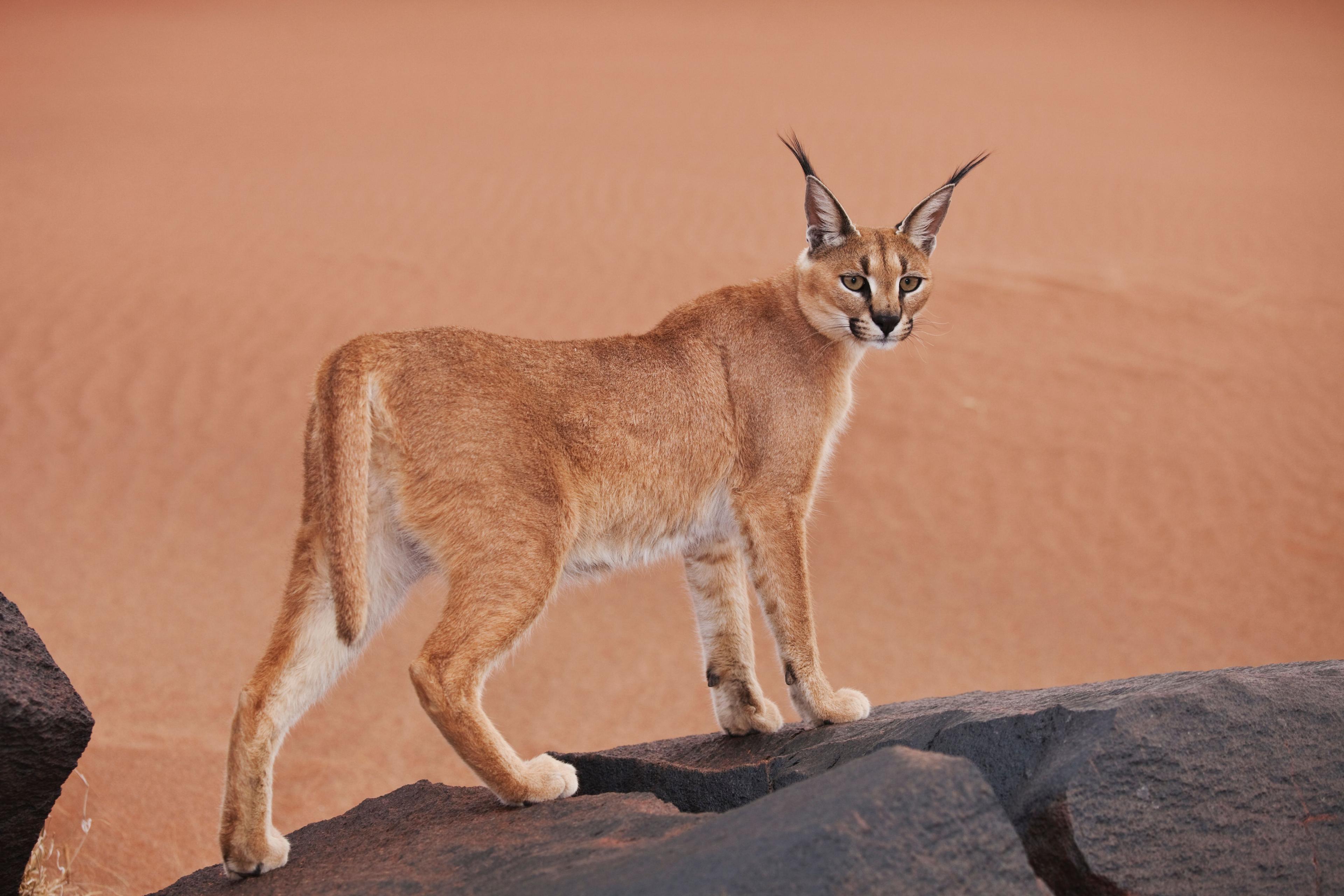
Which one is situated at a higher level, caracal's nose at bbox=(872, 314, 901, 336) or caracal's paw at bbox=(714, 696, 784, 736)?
caracal's nose at bbox=(872, 314, 901, 336)

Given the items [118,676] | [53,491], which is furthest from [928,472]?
[53,491]

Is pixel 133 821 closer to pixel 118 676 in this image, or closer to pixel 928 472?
pixel 118 676

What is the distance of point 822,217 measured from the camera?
4.57 meters

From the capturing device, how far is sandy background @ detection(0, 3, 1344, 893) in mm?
8641

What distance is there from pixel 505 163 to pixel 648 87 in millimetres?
5602

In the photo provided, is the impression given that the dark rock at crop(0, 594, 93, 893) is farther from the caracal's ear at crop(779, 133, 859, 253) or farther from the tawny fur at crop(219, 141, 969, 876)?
the caracal's ear at crop(779, 133, 859, 253)

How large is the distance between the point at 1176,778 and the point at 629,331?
33.0ft

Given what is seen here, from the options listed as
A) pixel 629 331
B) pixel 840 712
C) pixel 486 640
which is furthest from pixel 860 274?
pixel 629 331

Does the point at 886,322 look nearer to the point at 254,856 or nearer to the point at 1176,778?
the point at 1176,778

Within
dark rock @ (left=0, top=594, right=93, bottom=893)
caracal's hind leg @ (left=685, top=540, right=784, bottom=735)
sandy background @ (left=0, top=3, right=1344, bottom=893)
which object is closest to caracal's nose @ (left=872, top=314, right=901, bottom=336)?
caracal's hind leg @ (left=685, top=540, right=784, bottom=735)

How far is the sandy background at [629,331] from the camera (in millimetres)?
8641

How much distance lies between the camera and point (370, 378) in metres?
3.60

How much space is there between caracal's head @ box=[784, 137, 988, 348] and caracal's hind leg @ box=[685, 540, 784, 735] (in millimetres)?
1002

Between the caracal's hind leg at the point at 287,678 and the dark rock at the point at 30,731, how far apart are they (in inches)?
22.8
